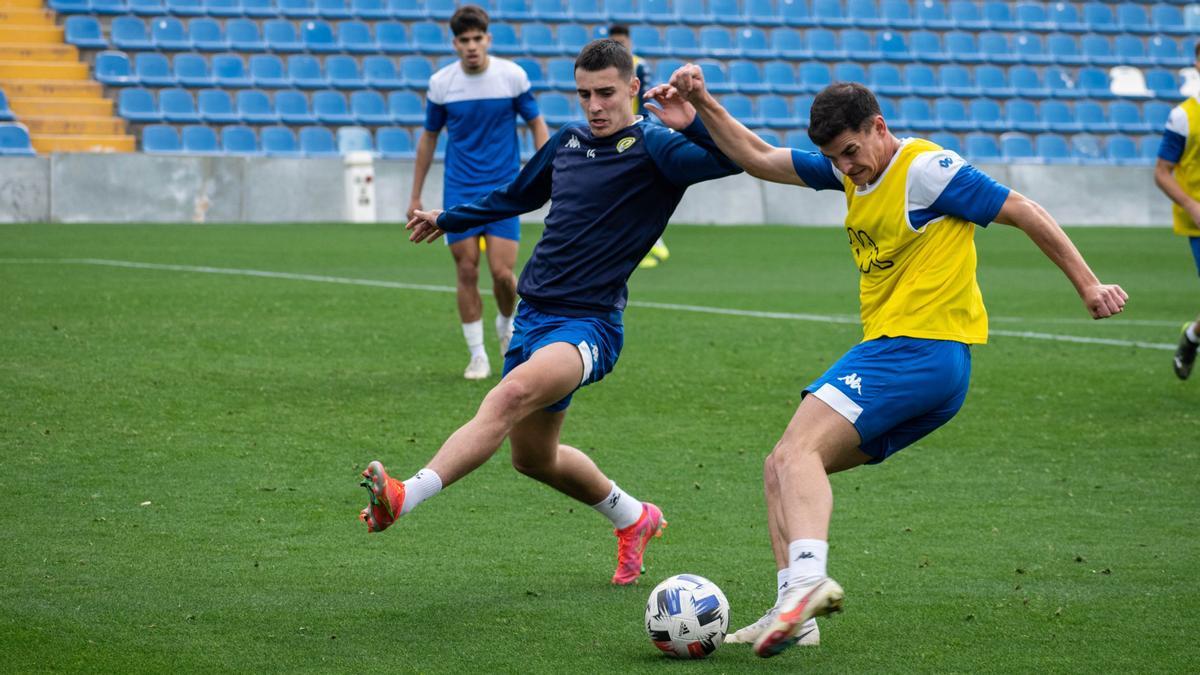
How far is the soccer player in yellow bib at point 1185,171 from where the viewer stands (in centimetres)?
952

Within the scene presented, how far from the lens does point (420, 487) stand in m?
4.86

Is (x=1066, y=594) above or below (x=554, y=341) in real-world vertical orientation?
below

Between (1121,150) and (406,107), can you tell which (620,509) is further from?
(1121,150)

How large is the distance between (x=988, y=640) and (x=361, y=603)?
2.13 m

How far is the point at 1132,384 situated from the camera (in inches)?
408

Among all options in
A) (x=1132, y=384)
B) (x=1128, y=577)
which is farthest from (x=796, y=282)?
(x=1128, y=577)

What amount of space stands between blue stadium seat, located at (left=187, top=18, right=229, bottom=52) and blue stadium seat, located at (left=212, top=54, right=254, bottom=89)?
18 centimetres

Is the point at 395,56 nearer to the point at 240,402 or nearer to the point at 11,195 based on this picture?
the point at 11,195

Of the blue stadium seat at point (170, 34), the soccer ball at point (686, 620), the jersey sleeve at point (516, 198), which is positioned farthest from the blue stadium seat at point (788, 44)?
the soccer ball at point (686, 620)

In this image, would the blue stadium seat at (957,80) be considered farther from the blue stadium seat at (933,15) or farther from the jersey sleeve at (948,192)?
the jersey sleeve at (948,192)

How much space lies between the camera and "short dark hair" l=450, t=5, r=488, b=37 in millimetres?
10195

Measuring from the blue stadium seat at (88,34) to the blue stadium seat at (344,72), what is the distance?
308 cm

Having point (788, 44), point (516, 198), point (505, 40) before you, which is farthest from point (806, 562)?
point (788, 44)

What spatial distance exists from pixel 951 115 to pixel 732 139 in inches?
1007
